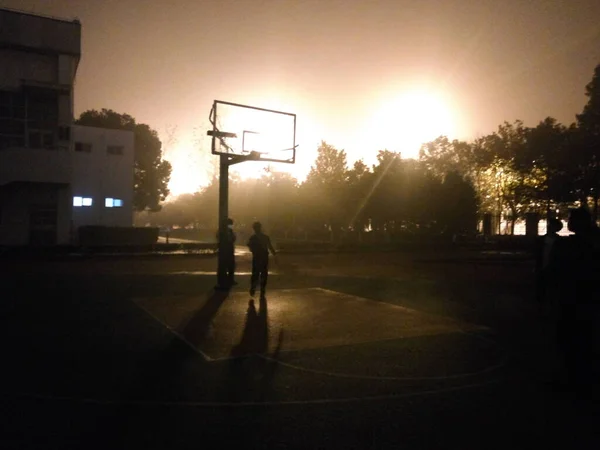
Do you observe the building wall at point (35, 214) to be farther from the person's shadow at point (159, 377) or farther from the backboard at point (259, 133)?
the person's shadow at point (159, 377)

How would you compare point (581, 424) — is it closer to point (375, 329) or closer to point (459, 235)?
point (375, 329)

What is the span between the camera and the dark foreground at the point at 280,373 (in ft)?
16.3

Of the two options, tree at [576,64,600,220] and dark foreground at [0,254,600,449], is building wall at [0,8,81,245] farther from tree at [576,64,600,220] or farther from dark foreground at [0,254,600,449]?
tree at [576,64,600,220]

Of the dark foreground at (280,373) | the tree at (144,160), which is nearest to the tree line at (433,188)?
the tree at (144,160)

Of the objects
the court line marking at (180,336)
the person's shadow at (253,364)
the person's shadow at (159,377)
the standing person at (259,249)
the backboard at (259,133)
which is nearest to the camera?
the person's shadow at (159,377)

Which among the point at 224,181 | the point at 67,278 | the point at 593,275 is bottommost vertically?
the point at 67,278

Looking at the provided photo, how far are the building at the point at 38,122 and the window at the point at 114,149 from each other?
6.85 m

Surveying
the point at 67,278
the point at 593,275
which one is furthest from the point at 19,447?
the point at 67,278

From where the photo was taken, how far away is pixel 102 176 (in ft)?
125

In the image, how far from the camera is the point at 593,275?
6.02 meters

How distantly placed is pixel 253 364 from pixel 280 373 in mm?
584

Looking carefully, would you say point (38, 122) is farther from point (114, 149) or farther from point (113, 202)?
point (113, 202)

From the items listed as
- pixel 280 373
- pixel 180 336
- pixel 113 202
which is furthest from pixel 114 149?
pixel 280 373

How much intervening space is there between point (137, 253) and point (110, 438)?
25.8 metres
